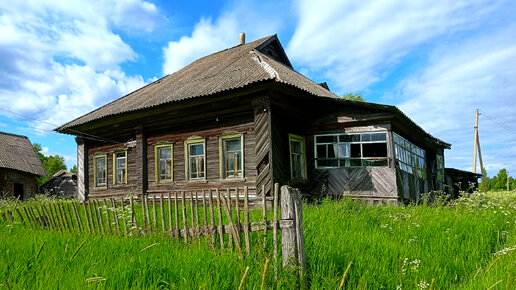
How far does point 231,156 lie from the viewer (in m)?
12.2

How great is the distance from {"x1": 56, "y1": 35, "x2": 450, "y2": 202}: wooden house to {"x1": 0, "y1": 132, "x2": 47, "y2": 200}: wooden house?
53.3 feet

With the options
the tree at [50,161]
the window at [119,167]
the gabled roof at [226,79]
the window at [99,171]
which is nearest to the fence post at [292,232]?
the gabled roof at [226,79]

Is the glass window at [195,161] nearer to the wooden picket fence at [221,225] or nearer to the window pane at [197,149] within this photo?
the window pane at [197,149]

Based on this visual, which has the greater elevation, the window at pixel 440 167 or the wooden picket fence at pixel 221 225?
the window at pixel 440 167

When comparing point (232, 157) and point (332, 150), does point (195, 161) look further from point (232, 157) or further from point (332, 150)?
point (332, 150)

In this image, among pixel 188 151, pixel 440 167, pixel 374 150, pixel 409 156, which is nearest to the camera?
pixel 374 150

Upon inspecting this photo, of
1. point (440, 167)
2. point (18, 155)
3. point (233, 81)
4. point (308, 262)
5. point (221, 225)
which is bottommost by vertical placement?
point (308, 262)

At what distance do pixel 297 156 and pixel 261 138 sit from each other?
1890 mm

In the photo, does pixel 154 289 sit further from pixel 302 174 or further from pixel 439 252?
pixel 302 174

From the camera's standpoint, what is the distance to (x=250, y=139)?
1166 centimetres

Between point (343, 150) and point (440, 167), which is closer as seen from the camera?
point (343, 150)

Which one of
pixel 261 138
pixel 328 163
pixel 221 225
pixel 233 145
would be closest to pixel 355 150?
pixel 328 163

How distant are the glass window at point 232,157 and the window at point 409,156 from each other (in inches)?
201

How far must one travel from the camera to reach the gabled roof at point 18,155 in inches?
1079
